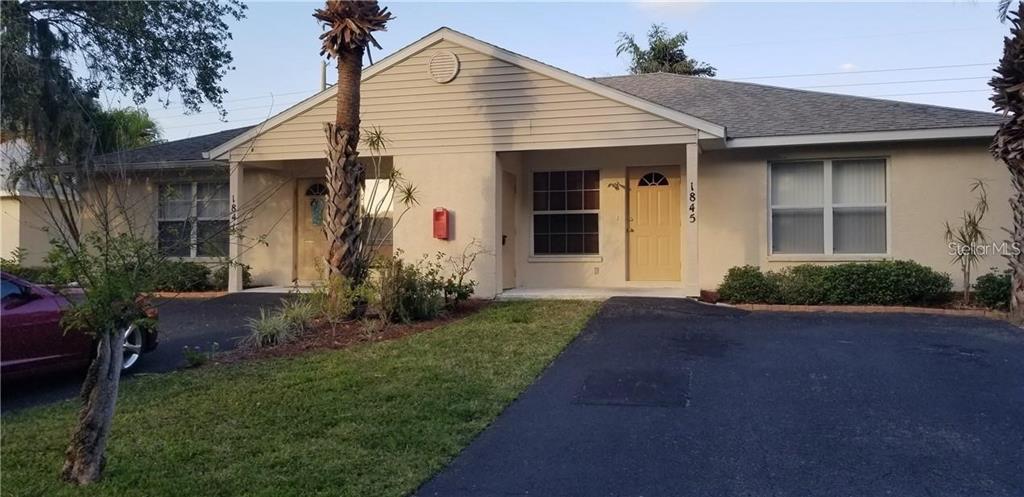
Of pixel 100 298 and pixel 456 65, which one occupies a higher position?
pixel 456 65

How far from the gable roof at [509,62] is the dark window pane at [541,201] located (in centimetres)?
283

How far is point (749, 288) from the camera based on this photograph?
1194 centimetres

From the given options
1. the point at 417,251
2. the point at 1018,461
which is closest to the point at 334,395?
the point at 1018,461

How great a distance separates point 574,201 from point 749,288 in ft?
13.3

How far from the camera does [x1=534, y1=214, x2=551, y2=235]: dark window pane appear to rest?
14875mm

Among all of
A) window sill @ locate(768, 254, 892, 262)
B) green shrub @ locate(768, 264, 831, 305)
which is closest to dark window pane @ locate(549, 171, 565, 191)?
window sill @ locate(768, 254, 892, 262)

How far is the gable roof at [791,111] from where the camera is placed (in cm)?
1209

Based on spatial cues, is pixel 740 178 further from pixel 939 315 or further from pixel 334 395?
pixel 334 395

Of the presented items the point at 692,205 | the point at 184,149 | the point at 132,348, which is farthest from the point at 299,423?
the point at 184,149

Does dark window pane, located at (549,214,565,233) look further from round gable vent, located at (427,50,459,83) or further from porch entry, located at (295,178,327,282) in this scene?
porch entry, located at (295,178,327,282)

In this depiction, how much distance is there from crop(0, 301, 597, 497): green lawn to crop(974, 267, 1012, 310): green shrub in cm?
672

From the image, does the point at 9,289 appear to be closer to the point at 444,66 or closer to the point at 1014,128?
the point at 444,66

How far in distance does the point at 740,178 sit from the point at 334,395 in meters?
8.74

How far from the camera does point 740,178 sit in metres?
13.1
